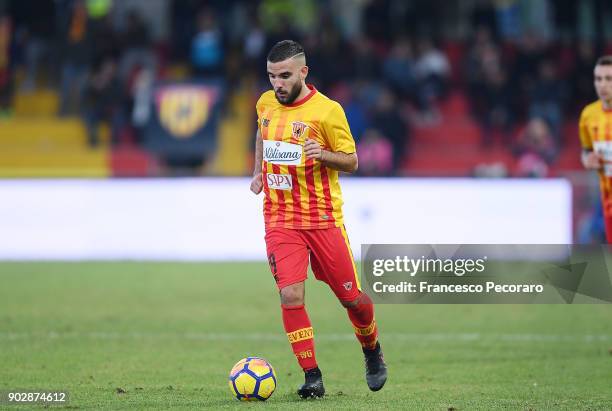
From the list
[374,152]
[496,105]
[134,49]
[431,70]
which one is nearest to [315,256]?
[374,152]

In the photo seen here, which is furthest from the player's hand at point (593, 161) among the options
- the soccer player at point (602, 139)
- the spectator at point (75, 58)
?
the spectator at point (75, 58)

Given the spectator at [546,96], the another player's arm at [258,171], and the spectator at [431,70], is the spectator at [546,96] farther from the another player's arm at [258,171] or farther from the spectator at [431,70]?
the another player's arm at [258,171]

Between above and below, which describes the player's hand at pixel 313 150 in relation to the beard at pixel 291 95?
below

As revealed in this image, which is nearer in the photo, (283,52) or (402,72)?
(283,52)

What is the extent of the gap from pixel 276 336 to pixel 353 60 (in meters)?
13.2

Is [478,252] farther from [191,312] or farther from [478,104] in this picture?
[478,104]

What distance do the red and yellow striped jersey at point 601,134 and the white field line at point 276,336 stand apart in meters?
1.48

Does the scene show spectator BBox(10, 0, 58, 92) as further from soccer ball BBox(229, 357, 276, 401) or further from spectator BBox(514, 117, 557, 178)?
soccer ball BBox(229, 357, 276, 401)

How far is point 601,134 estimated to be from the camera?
10.4 m

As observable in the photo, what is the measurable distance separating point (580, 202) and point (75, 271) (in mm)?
7217

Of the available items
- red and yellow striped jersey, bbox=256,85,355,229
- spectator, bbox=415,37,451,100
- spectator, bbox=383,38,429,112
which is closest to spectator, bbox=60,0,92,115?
spectator, bbox=383,38,429,112

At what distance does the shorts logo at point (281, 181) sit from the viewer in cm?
768

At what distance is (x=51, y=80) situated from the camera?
25.2 meters

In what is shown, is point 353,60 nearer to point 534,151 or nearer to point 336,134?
point 534,151
